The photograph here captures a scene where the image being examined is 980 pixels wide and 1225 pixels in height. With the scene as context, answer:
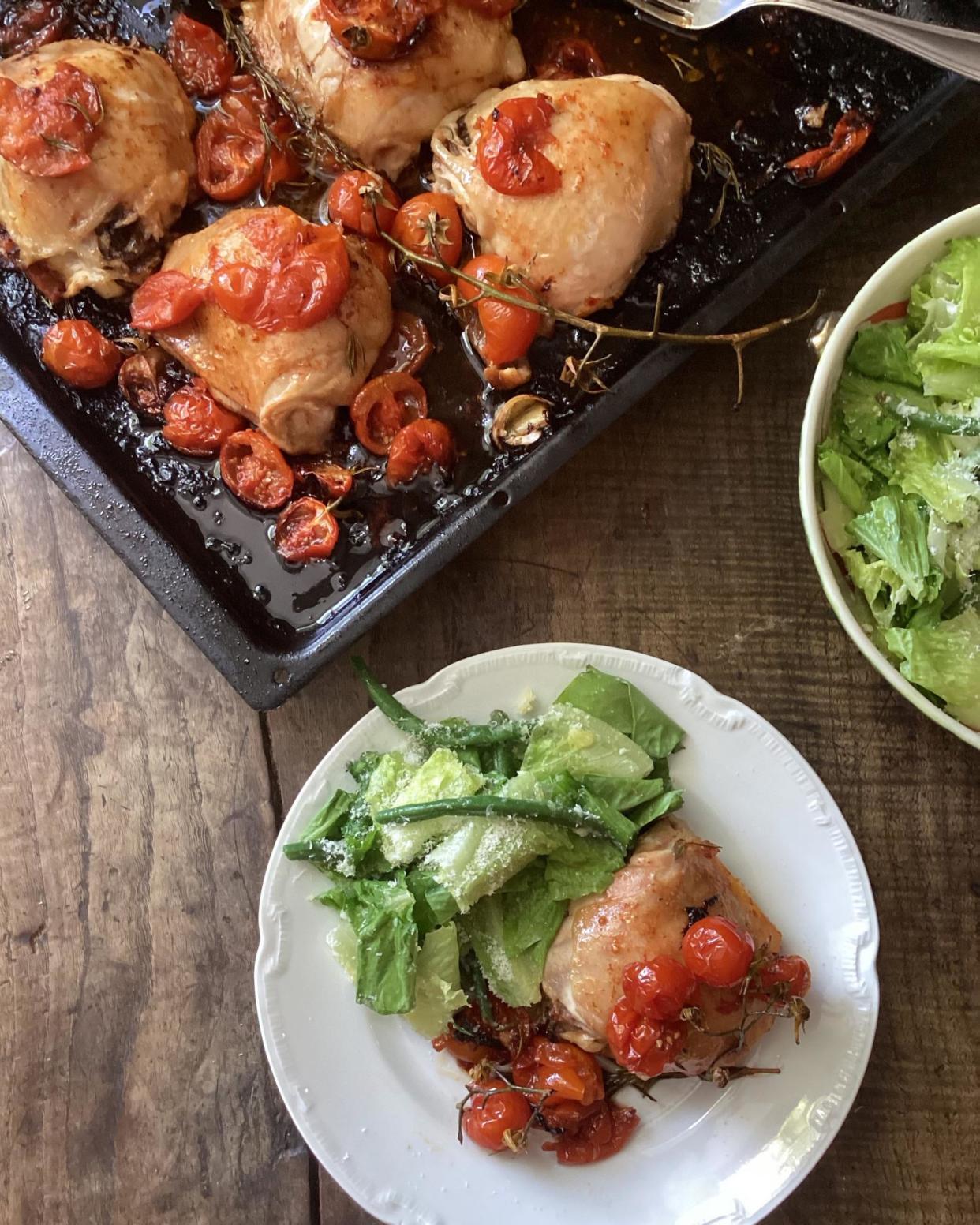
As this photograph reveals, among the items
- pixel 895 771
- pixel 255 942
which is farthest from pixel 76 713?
pixel 895 771

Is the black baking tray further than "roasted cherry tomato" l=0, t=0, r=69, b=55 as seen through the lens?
No

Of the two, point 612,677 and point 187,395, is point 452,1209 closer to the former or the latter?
point 612,677

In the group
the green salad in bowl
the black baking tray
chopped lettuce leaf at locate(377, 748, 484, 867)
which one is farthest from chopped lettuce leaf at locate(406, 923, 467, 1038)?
the green salad in bowl

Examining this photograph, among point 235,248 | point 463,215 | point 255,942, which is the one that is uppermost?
point 235,248

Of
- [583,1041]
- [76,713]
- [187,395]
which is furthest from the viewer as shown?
[76,713]

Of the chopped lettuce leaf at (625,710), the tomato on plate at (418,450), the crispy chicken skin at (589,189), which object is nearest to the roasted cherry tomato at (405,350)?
the tomato on plate at (418,450)

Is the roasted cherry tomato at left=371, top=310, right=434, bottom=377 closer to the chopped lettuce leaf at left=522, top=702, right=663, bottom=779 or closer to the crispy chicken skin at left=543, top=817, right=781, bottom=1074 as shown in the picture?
the chopped lettuce leaf at left=522, top=702, right=663, bottom=779

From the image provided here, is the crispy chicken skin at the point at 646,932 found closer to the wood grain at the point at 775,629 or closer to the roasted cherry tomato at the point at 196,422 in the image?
the wood grain at the point at 775,629
